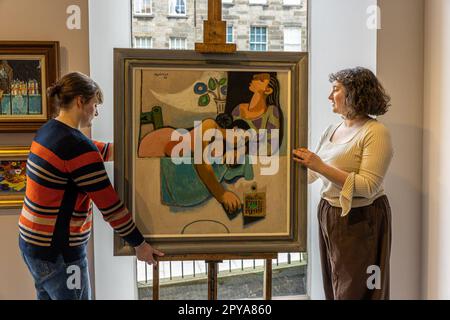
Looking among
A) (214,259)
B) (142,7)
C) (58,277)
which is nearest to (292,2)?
(142,7)

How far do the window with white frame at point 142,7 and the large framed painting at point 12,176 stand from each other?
0.99 m

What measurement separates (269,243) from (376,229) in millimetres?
479

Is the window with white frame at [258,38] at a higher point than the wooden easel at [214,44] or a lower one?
higher

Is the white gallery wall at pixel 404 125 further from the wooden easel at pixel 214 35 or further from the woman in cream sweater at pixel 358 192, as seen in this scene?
the wooden easel at pixel 214 35

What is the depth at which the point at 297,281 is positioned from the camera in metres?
2.63

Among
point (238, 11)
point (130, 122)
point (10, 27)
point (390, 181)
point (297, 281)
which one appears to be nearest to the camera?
point (130, 122)

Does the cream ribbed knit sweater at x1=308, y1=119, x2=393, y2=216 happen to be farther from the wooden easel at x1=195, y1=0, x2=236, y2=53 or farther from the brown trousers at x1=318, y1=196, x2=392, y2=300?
the wooden easel at x1=195, y1=0, x2=236, y2=53

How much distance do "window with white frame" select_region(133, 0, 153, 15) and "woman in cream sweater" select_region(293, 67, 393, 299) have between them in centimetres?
118

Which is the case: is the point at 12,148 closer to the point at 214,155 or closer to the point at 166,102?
the point at 166,102

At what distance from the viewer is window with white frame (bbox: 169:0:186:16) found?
95.1 inches

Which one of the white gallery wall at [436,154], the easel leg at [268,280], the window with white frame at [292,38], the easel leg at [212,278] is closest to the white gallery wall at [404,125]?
the white gallery wall at [436,154]

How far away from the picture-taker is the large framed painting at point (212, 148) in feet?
5.16

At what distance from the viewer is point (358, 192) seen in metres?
1.65
